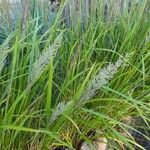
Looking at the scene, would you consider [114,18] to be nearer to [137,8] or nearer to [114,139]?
[137,8]

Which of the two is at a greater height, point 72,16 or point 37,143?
point 72,16

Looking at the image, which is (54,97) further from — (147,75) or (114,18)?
(114,18)

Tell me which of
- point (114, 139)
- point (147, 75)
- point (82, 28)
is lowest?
point (114, 139)

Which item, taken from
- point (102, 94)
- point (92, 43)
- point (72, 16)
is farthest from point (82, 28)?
point (102, 94)

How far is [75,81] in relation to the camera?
1.42m

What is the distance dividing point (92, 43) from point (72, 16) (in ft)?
0.72

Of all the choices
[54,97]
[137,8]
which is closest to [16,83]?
[54,97]

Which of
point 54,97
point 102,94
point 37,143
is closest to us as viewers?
point 37,143

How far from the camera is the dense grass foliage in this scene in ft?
3.71

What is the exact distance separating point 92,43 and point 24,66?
36 centimetres

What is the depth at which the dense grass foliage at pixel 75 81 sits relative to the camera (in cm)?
113

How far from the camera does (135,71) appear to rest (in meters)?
1.62

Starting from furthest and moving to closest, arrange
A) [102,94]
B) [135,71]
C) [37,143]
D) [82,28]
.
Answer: [82,28], [135,71], [102,94], [37,143]

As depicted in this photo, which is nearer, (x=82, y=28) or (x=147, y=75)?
(x=147, y=75)
